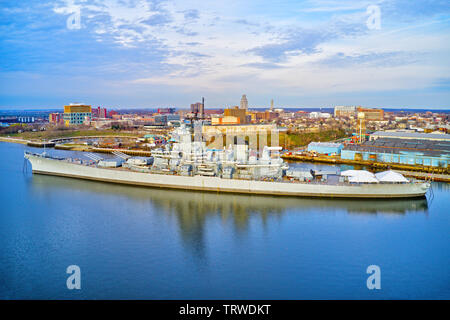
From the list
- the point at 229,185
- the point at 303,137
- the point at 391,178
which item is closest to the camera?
the point at 391,178

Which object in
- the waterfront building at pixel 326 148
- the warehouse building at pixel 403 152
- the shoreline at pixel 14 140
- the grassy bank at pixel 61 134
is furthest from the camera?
the grassy bank at pixel 61 134

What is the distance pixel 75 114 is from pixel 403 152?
39741 mm

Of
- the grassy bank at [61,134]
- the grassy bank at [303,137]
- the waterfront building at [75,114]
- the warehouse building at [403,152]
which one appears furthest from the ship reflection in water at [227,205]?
the waterfront building at [75,114]

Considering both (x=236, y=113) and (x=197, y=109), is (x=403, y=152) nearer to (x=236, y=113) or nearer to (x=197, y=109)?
(x=197, y=109)

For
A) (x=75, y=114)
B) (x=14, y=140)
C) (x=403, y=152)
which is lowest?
(x=403, y=152)

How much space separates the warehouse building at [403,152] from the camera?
16.6 metres

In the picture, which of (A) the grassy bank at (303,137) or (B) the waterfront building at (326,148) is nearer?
(B) the waterfront building at (326,148)

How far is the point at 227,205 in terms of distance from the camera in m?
11.2

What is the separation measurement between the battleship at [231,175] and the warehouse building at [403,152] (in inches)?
230

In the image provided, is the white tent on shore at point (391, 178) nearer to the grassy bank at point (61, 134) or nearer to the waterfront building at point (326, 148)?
the waterfront building at point (326, 148)

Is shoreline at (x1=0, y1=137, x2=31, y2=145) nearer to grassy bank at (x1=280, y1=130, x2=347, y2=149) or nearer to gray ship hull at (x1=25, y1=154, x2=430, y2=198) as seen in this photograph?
gray ship hull at (x1=25, y1=154, x2=430, y2=198)

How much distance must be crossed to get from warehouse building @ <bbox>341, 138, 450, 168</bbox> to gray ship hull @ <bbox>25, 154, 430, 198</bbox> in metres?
5.99

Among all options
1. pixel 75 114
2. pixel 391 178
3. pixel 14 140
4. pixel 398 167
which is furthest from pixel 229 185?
pixel 75 114
